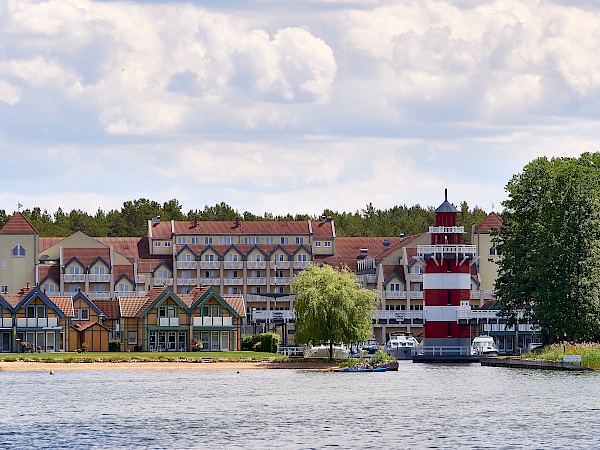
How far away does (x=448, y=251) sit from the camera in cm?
12269

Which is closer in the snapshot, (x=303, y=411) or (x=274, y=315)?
(x=303, y=411)

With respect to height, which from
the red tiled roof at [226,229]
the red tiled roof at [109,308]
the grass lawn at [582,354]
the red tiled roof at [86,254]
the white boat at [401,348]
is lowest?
the grass lawn at [582,354]

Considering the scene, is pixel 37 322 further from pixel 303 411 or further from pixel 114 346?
pixel 303 411

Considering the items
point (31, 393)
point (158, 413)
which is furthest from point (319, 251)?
point (158, 413)

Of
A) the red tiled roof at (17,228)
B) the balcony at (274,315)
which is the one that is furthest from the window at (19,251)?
the balcony at (274,315)

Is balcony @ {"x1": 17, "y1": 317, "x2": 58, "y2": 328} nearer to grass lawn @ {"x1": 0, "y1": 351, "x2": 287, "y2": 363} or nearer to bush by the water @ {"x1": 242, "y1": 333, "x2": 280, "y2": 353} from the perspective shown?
grass lawn @ {"x1": 0, "y1": 351, "x2": 287, "y2": 363}

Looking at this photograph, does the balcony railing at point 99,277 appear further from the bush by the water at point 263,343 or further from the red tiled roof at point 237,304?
the bush by the water at point 263,343

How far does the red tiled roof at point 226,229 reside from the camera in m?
195

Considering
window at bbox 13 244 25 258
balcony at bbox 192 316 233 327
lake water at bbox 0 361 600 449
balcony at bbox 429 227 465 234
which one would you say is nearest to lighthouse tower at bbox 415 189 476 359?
balcony at bbox 429 227 465 234

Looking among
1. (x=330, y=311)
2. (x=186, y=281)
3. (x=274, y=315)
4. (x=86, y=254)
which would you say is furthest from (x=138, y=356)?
(x=186, y=281)

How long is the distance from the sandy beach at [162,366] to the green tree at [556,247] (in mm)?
16901

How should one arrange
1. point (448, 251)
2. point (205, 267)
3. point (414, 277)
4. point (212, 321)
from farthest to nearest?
point (205, 267), point (414, 277), point (212, 321), point (448, 251)

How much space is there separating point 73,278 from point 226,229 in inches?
1132

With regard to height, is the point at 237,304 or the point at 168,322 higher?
the point at 237,304
